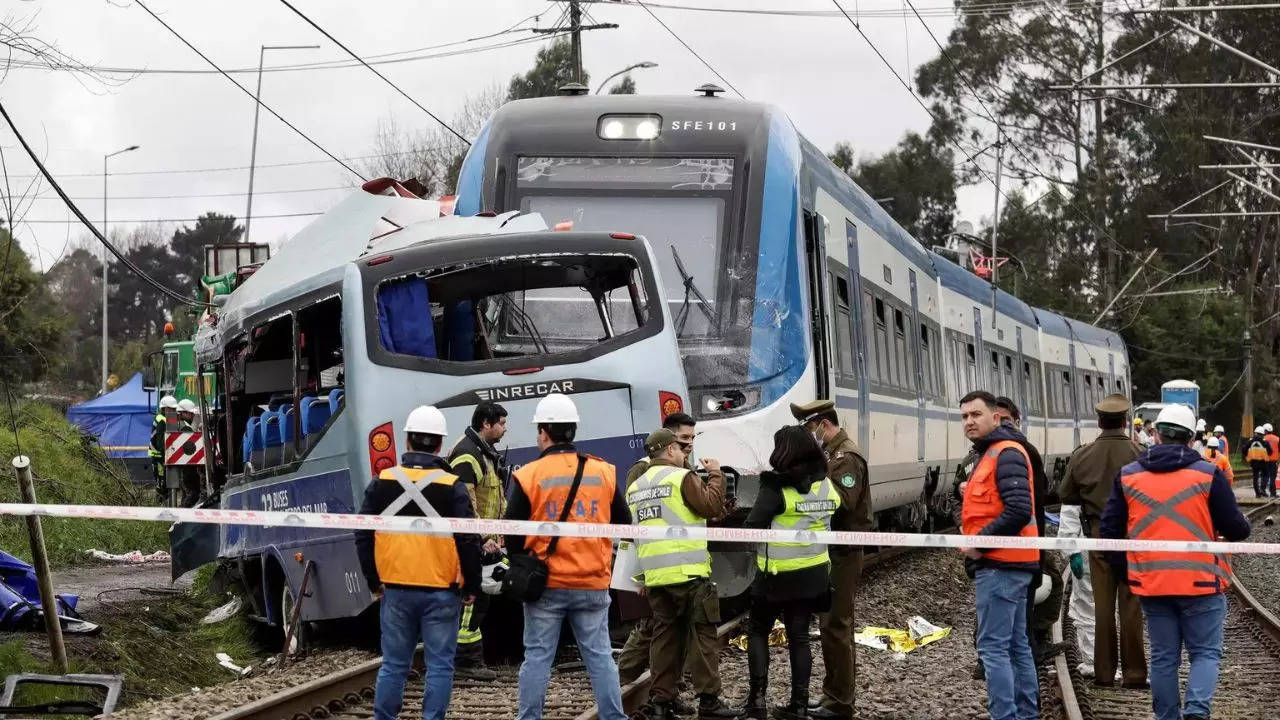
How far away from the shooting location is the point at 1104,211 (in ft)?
203

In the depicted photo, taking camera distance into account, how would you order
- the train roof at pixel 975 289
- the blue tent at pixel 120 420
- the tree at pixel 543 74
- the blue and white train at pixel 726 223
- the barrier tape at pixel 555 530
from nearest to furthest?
the barrier tape at pixel 555 530, the blue and white train at pixel 726 223, the train roof at pixel 975 289, the blue tent at pixel 120 420, the tree at pixel 543 74

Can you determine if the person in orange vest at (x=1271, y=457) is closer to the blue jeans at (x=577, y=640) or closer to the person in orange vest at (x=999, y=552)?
the person in orange vest at (x=999, y=552)

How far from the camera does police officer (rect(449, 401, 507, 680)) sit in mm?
9812

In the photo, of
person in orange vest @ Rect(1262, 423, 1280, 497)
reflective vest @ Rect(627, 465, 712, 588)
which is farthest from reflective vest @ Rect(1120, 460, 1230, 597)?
person in orange vest @ Rect(1262, 423, 1280, 497)

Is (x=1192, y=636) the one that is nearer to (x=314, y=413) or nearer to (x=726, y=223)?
(x=726, y=223)

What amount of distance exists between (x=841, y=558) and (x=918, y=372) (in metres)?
9.07

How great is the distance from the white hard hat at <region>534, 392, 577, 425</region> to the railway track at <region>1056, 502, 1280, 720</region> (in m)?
3.21

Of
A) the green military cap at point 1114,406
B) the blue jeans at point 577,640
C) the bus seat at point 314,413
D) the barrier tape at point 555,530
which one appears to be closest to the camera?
the barrier tape at point 555,530

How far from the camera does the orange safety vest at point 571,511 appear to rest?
7785mm

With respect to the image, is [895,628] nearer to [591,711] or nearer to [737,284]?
[737,284]

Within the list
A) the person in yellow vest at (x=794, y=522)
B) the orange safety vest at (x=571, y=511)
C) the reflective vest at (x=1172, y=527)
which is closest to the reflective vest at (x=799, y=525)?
the person in yellow vest at (x=794, y=522)

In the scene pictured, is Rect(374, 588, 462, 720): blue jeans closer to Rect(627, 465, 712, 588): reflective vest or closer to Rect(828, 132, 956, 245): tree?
Rect(627, 465, 712, 588): reflective vest

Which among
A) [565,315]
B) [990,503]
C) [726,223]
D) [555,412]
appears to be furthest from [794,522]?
[726,223]

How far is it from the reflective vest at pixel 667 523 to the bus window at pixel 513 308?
8.39 ft
